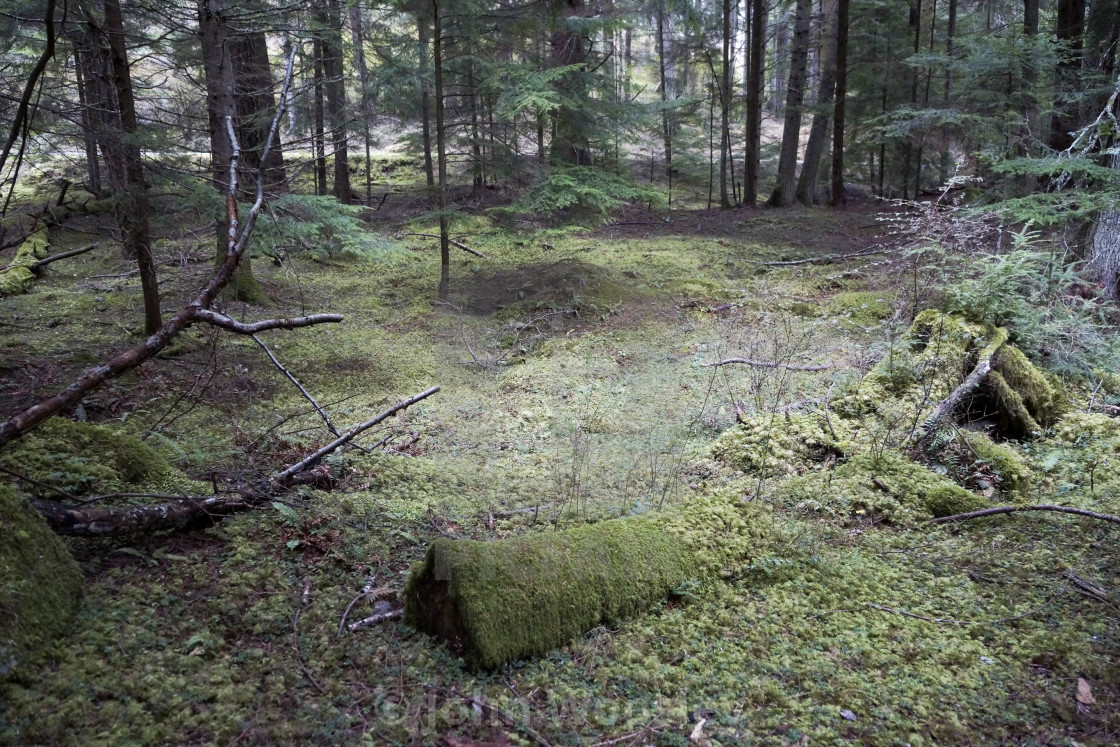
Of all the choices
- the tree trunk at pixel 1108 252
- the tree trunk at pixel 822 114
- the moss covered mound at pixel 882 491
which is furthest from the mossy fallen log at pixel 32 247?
the tree trunk at pixel 822 114

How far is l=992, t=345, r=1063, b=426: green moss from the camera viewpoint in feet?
18.3

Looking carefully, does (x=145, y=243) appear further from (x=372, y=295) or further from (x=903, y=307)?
(x=903, y=307)

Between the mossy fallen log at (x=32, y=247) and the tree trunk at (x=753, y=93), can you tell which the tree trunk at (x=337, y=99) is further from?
the tree trunk at (x=753, y=93)

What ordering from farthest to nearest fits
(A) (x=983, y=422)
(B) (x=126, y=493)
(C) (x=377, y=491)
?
(A) (x=983, y=422) → (C) (x=377, y=491) → (B) (x=126, y=493)

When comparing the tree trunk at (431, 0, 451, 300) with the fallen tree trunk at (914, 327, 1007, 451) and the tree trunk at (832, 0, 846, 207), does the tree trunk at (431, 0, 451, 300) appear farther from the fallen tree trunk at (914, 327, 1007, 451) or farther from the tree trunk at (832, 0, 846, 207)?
the tree trunk at (832, 0, 846, 207)

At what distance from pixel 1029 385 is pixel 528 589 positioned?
5.29 m

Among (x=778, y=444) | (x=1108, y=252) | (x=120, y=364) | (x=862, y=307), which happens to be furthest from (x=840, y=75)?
(x=120, y=364)

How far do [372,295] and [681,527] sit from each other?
947 centimetres

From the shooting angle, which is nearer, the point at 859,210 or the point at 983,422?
the point at 983,422

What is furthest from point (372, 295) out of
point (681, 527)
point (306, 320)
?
point (681, 527)

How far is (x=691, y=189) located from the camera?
83.1 ft

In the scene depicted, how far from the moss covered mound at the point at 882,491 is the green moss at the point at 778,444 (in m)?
0.32

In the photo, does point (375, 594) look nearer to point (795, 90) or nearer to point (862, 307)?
point (862, 307)

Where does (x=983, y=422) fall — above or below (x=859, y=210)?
below
